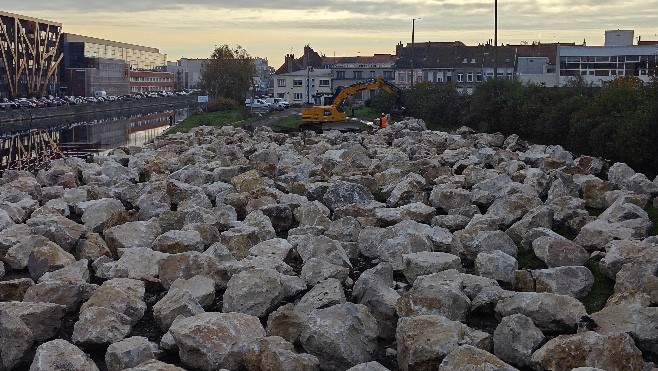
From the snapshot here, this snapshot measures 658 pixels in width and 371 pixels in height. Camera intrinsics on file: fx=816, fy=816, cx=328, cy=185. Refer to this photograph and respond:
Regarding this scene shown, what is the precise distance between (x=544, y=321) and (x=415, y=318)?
112 cm

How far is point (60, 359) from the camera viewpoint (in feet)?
19.9

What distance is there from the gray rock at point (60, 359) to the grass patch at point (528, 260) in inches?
191

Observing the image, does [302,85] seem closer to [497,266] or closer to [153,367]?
[497,266]

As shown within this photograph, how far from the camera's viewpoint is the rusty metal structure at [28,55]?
78.6 m

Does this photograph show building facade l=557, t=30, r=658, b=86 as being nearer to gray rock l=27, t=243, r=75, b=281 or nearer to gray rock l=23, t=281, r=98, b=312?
gray rock l=27, t=243, r=75, b=281

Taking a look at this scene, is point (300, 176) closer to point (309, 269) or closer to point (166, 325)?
point (309, 269)

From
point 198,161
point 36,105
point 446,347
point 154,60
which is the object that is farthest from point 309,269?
point 154,60

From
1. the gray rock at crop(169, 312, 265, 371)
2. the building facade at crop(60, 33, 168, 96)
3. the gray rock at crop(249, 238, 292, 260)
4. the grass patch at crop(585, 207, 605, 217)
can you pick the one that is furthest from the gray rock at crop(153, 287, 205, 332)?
the building facade at crop(60, 33, 168, 96)

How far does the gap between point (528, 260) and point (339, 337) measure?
3589 millimetres

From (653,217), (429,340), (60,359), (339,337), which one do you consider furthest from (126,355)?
(653,217)

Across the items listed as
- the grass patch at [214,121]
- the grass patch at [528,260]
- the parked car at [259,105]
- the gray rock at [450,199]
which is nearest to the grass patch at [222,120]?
the grass patch at [214,121]

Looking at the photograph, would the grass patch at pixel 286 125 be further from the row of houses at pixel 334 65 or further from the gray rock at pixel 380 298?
the gray rock at pixel 380 298

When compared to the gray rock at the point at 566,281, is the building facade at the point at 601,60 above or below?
above

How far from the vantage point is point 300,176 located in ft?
48.3
